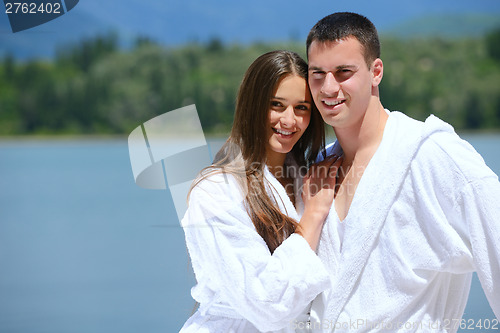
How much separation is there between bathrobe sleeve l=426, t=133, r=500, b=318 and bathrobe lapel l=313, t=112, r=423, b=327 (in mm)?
108

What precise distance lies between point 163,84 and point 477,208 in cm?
2186

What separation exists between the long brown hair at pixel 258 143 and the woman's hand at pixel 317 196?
0.22ft

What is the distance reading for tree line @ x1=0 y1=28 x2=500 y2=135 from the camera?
21969mm

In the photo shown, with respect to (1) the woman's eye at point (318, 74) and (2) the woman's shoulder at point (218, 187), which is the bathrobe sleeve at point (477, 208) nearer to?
(1) the woman's eye at point (318, 74)

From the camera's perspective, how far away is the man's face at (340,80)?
1.64 metres

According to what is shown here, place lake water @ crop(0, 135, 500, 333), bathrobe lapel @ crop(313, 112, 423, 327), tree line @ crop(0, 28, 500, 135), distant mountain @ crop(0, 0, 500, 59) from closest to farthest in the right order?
bathrobe lapel @ crop(313, 112, 423, 327), lake water @ crop(0, 135, 500, 333), tree line @ crop(0, 28, 500, 135), distant mountain @ crop(0, 0, 500, 59)

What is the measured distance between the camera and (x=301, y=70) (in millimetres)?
1735

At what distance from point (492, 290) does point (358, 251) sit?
0.32 metres

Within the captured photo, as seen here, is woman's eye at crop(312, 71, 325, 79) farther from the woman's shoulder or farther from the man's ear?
the woman's shoulder

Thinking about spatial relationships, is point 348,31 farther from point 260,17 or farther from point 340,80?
point 260,17

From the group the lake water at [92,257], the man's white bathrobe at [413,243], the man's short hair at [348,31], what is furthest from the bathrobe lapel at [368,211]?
the lake water at [92,257]

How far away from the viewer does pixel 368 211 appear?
1.62 m

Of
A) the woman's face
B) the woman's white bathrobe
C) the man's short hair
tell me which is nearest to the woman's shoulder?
the woman's white bathrobe

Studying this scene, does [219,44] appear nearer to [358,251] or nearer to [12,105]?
→ [12,105]
